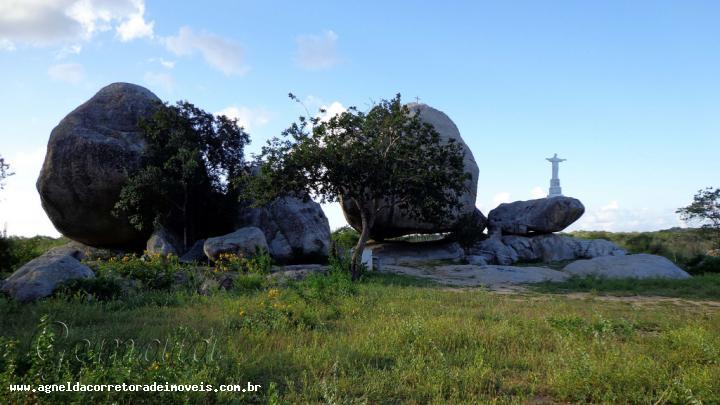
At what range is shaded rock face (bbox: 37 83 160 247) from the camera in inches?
869

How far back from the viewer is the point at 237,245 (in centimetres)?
1900

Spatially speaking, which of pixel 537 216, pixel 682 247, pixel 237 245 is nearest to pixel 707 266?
pixel 537 216

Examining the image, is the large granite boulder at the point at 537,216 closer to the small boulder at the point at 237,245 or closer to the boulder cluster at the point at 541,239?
the boulder cluster at the point at 541,239

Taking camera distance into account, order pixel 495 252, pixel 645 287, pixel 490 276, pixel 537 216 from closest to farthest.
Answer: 1. pixel 645 287
2. pixel 490 276
3. pixel 495 252
4. pixel 537 216

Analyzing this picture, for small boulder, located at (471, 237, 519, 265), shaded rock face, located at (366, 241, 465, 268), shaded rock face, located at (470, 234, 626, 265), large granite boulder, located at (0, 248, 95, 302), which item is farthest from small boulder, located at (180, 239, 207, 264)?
shaded rock face, located at (470, 234, 626, 265)

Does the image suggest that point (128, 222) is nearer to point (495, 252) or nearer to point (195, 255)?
point (195, 255)

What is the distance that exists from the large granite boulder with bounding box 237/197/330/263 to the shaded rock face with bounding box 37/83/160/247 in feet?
18.8

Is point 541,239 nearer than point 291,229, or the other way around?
point 291,229

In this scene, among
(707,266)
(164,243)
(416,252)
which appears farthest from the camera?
(416,252)

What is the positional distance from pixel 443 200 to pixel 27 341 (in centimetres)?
1359

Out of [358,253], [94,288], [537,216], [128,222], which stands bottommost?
[94,288]

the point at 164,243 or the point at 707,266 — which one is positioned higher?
the point at 164,243

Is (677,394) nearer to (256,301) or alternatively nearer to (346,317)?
(346,317)

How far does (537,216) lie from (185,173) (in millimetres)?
23688
